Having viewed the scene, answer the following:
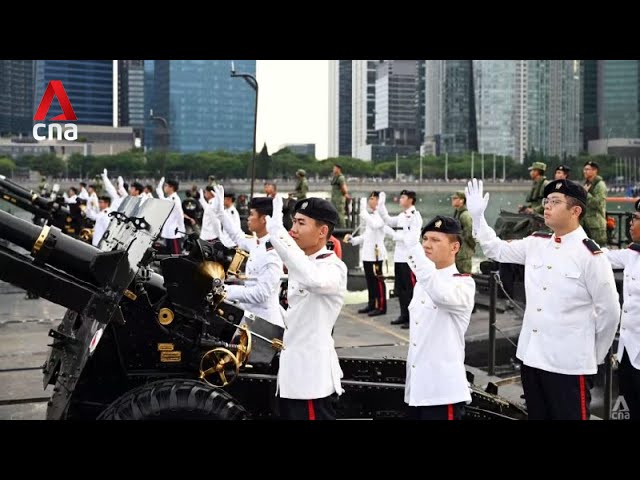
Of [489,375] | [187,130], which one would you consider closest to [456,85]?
[187,130]

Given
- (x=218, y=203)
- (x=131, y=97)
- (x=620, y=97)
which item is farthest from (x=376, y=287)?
(x=131, y=97)

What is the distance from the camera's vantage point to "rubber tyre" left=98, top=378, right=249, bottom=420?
172 inches

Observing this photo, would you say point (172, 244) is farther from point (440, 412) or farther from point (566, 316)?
point (440, 412)

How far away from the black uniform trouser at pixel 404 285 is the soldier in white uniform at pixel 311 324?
23.7ft

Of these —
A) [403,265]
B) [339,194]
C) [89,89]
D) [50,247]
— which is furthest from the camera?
[89,89]

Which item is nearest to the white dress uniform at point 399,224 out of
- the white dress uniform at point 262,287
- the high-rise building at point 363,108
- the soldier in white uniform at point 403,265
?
the soldier in white uniform at point 403,265

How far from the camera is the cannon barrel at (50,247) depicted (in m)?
4.24

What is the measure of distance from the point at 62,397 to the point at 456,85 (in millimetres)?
106546

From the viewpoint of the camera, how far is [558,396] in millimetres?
4762

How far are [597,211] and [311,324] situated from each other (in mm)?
7979

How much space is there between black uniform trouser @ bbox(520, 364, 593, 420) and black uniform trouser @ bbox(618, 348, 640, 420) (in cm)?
79

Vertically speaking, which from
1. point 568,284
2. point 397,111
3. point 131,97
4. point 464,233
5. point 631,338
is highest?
point 397,111

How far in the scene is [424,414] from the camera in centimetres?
452

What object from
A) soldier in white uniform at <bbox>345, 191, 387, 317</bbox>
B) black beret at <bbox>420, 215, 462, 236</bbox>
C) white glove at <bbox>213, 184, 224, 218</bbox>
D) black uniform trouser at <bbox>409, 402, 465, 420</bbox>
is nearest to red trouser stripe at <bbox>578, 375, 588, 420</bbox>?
black uniform trouser at <bbox>409, 402, 465, 420</bbox>
